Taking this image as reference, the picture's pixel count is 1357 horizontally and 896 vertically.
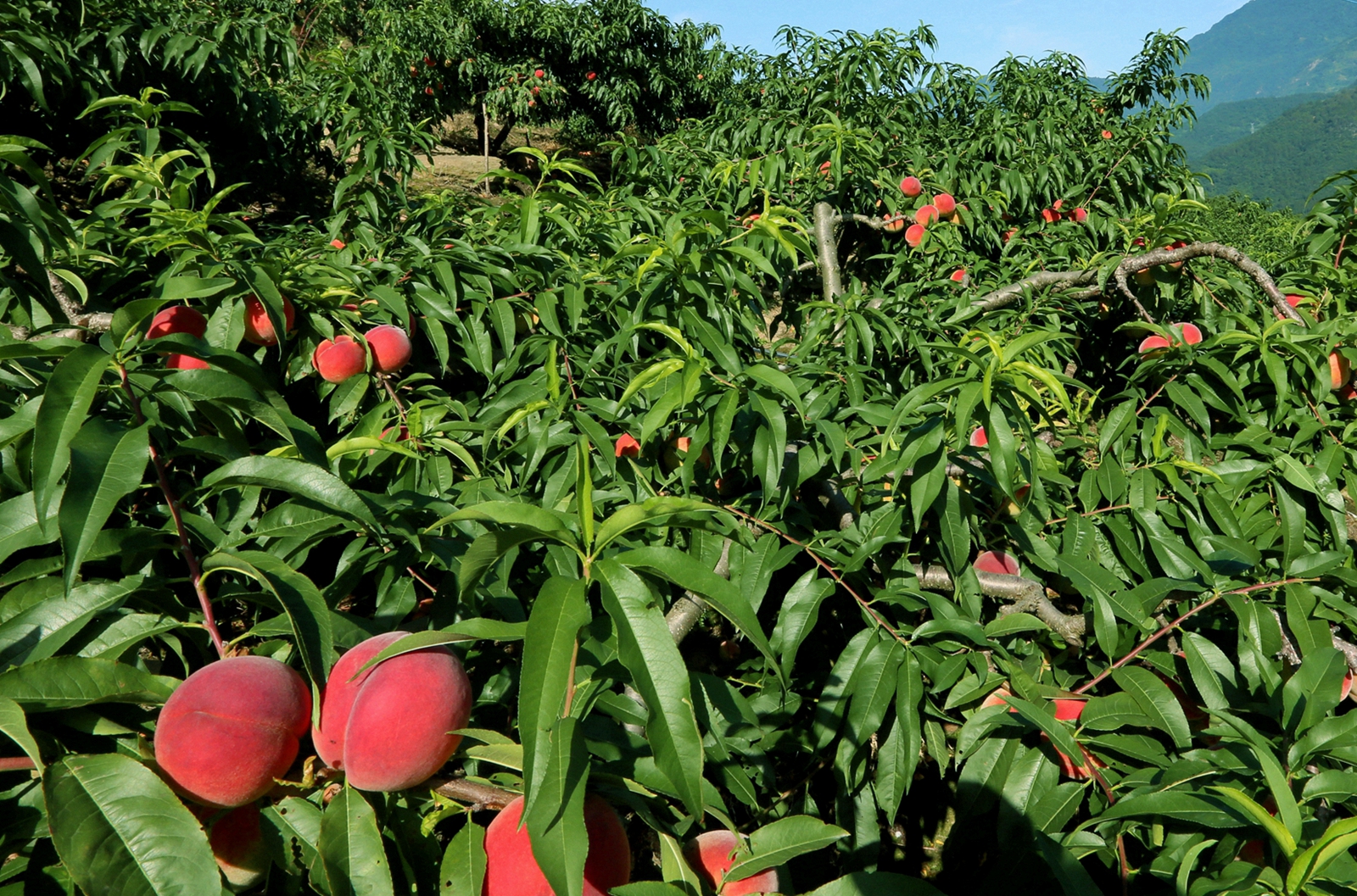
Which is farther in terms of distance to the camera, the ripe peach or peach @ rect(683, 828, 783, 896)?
the ripe peach

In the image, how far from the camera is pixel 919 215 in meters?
2.80

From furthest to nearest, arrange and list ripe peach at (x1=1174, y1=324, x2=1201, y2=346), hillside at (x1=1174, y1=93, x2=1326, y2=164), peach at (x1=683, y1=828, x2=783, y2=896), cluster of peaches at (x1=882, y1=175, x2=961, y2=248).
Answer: hillside at (x1=1174, y1=93, x2=1326, y2=164) → cluster of peaches at (x1=882, y1=175, x2=961, y2=248) → ripe peach at (x1=1174, y1=324, x2=1201, y2=346) → peach at (x1=683, y1=828, x2=783, y2=896)

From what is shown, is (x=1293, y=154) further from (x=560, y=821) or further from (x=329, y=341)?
(x=560, y=821)

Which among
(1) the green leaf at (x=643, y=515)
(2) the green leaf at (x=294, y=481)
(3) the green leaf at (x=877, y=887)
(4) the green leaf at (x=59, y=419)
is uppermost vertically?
(4) the green leaf at (x=59, y=419)

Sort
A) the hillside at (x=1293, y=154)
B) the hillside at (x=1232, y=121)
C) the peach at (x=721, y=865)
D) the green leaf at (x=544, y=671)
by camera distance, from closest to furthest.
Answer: the green leaf at (x=544, y=671)
the peach at (x=721, y=865)
the hillside at (x=1293, y=154)
the hillside at (x=1232, y=121)

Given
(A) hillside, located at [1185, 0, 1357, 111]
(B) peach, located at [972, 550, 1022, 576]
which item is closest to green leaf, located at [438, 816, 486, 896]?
(B) peach, located at [972, 550, 1022, 576]

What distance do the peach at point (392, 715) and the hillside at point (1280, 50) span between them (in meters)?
178

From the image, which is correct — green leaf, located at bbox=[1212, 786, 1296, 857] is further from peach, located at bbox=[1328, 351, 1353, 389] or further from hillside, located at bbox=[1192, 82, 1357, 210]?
hillside, located at bbox=[1192, 82, 1357, 210]

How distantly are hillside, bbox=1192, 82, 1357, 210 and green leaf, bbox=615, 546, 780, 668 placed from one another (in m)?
51.6

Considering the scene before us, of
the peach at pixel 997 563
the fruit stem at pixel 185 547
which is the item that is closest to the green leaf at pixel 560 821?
the fruit stem at pixel 185 547

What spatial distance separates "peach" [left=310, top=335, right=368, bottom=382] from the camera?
141 centimetres

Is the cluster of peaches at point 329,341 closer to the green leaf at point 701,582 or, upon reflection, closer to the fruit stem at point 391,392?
the fruit stem at point 391,392

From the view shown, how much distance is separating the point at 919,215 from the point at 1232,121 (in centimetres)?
12657

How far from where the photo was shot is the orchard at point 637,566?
54 cm
